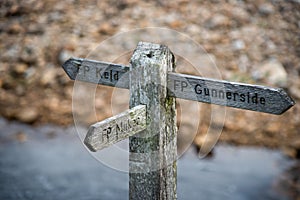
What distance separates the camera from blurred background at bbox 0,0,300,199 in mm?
6621

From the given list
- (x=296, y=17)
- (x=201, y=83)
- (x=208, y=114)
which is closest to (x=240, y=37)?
(x=296, y=17)

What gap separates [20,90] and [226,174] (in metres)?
3.19

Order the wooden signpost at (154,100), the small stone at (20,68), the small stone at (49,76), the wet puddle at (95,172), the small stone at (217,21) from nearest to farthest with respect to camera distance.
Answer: the wooden signpost at (154,100) → the wet puddle at (95,172) → the small stone at (49,76) → the small stone at (20,68) → the small stone at (217,21)

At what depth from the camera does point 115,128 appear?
2639mm

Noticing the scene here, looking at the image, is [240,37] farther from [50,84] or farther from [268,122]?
[50,84]

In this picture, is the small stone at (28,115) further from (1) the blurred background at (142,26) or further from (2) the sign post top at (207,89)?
(2) the sign post top at (207,89)

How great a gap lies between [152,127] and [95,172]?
132 inches

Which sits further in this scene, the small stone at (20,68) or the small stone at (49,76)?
the small stone at (20,68)

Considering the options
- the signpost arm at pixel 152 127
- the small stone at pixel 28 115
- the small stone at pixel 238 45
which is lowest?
the small stone at pixel 28 115

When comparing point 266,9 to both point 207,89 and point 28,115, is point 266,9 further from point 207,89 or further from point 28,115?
point 207,89

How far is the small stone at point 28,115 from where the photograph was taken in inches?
272

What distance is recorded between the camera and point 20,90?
7.32 meters

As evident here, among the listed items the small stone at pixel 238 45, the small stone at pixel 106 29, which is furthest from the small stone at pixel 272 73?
the small stone at pixel 106 29

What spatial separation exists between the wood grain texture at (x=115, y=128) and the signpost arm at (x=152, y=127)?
8 cm
